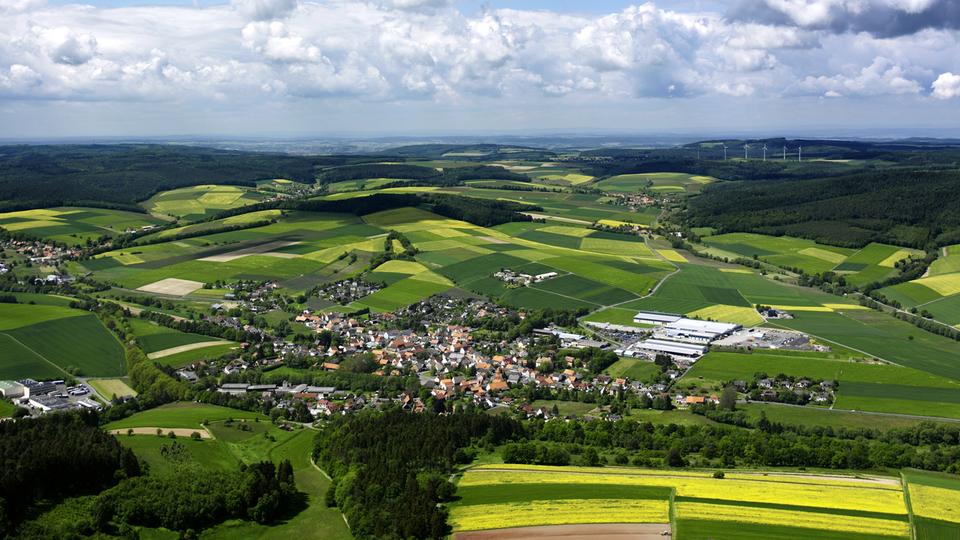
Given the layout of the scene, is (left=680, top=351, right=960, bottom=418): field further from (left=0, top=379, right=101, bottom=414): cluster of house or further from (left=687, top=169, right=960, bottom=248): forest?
(left=687, top=169, right=960, bottom=248): forest

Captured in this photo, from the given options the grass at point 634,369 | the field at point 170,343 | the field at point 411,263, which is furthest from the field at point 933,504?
the field at point 170,343

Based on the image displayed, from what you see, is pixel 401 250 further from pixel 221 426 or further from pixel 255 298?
pixel 221 426

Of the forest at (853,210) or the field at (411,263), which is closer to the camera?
the field at (411,263)

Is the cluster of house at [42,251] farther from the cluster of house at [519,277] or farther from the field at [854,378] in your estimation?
the field at [854,378]

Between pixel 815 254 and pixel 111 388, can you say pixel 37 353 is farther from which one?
pixel 815 254

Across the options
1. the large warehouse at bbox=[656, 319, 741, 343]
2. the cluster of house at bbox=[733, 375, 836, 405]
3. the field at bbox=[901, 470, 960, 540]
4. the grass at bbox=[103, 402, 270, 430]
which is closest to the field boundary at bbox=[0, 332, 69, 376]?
the grass at bbox=[103, 402, 270, 430]
